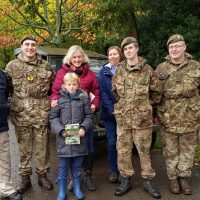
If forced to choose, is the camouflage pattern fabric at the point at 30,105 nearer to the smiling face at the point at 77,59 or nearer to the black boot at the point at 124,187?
the smiling face at the point at 77,59

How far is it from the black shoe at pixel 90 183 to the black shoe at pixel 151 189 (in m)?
0.73

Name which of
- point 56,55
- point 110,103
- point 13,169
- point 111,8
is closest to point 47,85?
point 110,103

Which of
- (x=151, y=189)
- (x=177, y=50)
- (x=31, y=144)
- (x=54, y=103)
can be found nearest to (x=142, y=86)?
(x=177, y=50)

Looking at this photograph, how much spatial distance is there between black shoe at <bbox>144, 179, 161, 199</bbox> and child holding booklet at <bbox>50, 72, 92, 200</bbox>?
2.98 ft

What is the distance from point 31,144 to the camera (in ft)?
18.8

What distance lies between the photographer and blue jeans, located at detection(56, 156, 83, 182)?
5.32m

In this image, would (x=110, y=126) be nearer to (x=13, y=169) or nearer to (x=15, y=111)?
(x=15, y=111)

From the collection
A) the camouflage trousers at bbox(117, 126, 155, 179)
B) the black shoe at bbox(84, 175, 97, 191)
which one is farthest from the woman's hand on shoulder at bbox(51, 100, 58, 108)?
the black shoe at bbox(84, 175, 97, 191)

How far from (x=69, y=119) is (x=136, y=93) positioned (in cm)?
95

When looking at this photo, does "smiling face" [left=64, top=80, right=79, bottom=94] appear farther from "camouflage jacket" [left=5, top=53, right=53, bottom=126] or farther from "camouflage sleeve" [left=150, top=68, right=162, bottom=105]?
"camouflage sleeve" [left=150, top=68, right=162, bottom=105]

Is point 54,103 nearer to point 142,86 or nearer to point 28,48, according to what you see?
point 28,48

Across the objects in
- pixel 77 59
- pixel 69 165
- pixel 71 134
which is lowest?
pixel 69 165

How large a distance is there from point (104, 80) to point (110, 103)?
351 mm

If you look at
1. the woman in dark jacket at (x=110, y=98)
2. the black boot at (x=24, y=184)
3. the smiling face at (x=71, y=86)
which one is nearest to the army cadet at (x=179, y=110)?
the woman in dark jacket at (x=110, y=98)
